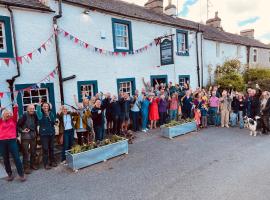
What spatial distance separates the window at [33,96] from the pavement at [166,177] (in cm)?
351

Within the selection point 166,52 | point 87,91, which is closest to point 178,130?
point 87,91

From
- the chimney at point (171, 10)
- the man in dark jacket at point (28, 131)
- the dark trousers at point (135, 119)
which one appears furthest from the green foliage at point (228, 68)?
the man in dark jacket at point (28, 131)

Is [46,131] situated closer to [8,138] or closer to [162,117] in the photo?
[8,138]

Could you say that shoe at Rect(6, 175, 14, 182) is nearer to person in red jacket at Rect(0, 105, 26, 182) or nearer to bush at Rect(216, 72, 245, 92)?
person in red jacket at Rect(0, 105, 26, 182)

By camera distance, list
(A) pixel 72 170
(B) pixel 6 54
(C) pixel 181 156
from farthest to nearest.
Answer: (B) pixel 6 54, (C) pixel 181 156, (A) pixel 72 170

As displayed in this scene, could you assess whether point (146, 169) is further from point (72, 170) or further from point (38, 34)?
point (38, 34)

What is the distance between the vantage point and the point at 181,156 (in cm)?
739

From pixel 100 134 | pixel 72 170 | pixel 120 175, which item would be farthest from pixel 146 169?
pixel 100 134

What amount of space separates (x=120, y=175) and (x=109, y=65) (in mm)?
6651

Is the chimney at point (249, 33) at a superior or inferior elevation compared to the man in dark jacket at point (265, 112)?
superior

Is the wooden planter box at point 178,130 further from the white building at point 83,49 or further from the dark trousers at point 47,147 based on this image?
the dark trousers at point 47,147

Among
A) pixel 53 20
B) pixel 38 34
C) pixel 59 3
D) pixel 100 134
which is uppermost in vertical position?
pixel 59 3

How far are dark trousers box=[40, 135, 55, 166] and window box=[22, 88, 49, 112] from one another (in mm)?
2915

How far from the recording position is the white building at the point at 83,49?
337 inches
